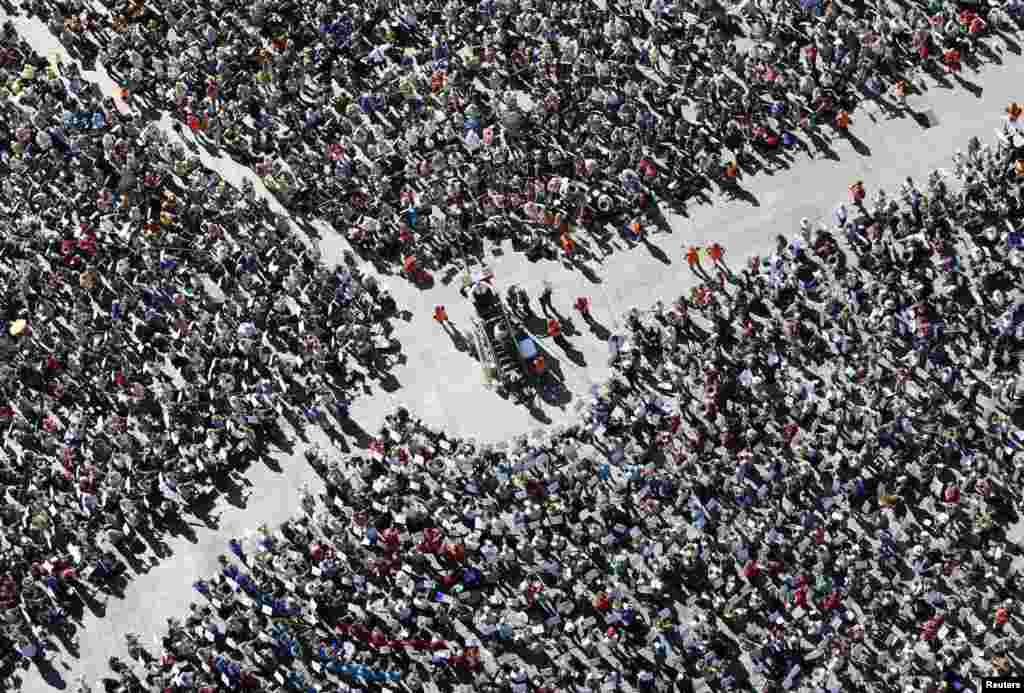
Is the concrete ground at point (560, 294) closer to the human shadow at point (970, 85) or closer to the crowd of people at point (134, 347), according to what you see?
the human shadow at point (970, 85)

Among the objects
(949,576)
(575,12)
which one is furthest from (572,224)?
(949,576)

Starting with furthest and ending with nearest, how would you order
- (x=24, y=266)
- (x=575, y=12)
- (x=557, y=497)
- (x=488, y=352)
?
(x=575, y=12)
(x=24, y=266)
(x=488, y=352)
(x=557, y=497)

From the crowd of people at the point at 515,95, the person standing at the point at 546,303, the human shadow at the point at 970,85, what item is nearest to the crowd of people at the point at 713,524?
the person standing at the point at 546,303

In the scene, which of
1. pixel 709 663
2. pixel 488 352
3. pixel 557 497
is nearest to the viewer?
pixel 709 663

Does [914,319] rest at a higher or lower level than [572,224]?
lower

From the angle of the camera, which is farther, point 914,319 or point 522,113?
point 522,113

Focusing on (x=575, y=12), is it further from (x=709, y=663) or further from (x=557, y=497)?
(x=709, y=663)

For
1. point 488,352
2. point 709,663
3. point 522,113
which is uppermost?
point 522,113
